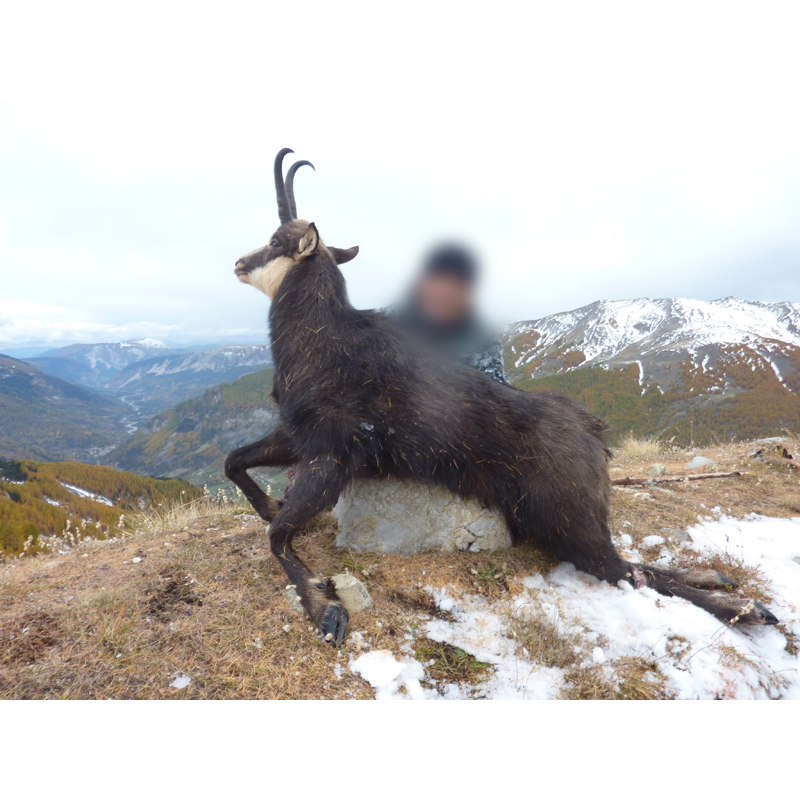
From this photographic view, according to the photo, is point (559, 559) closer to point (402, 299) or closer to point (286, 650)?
point (286, 650)

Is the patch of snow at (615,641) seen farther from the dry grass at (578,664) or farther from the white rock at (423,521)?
the white rock at (423,521)

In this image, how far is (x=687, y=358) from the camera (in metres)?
80.7

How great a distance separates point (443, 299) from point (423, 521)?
2.16m

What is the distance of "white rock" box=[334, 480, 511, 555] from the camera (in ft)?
11.9

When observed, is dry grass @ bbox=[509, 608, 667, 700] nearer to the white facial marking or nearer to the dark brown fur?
the dark brown fur

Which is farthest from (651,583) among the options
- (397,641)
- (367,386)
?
(367,386)

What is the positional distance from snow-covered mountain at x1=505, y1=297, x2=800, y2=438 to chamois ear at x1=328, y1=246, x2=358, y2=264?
48.5 metres

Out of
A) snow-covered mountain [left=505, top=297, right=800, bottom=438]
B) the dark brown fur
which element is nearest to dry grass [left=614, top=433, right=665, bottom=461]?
the dark brown fur

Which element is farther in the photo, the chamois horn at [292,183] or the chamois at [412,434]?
the chamois horn at [292,183]

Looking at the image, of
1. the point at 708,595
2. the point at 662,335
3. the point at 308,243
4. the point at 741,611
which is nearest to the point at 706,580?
the point at 708,595

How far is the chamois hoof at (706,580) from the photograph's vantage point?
322 cm

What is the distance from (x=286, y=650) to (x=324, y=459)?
130 centimetres

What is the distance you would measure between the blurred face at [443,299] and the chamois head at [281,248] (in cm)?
108

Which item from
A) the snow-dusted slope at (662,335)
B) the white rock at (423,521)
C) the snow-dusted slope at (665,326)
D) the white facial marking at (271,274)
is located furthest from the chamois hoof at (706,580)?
the snow-dusted slope at (665,326)
